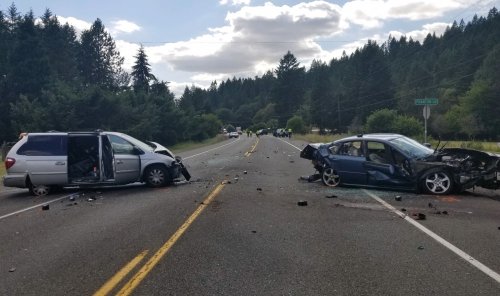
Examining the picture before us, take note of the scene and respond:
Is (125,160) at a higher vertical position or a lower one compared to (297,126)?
higher

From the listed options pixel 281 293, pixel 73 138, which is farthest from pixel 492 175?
pixel 73 138

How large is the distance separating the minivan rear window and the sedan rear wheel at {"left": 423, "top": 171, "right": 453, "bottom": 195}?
926cm

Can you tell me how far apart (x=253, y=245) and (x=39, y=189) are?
837cm

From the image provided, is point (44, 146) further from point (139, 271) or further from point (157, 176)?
point (139, 271)

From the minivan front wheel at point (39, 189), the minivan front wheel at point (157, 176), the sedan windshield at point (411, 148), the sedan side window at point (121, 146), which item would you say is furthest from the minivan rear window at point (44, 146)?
the sedan windshield at point (411, 148)

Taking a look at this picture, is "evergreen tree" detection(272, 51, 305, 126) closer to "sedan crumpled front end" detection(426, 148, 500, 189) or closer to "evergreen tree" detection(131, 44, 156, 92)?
"evergreen tree" detection(131, 44, 156, 92)

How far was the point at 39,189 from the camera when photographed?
1311cm

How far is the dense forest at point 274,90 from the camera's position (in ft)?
157

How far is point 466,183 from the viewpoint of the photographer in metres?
11.3

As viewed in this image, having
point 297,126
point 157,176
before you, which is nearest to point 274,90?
point 297,126

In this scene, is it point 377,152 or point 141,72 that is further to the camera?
point 141,72

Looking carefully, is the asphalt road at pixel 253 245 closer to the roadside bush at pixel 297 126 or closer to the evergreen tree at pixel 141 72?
the evergreen tree at pixel 141 72

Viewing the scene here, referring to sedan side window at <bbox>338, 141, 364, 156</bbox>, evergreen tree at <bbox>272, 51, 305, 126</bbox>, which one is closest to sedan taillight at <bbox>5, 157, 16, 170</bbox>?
sedan side window at <bbox>338, 141, 364, 156</bbox>

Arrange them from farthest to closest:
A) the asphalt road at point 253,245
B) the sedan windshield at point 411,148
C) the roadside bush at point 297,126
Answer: the roadside bush at point 297,126
the sedan windshield at point 411,148
the asphalt road at point 253,245
